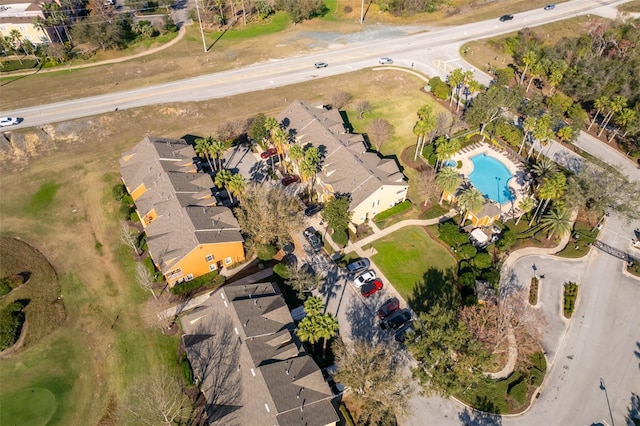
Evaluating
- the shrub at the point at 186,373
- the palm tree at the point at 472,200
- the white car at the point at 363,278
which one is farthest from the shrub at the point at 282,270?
the palm tree at the point at 472,200

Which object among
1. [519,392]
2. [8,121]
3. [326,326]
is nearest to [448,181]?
[519,392]

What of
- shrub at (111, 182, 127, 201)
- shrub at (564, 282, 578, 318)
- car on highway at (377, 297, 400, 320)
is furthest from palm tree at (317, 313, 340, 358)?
shrub at (111, 182, 127, 201)

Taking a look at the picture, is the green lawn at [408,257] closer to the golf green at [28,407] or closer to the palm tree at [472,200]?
the palm tree at [472,200]

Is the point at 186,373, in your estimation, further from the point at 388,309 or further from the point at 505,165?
the point at 505,165

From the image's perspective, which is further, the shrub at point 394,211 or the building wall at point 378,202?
the shrub at point 394,211

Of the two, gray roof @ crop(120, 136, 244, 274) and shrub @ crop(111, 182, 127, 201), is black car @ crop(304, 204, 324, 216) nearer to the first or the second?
gray roof @ crop(120, 136, 244, 274)

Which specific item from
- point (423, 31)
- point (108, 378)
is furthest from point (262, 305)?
point (423, 31)
